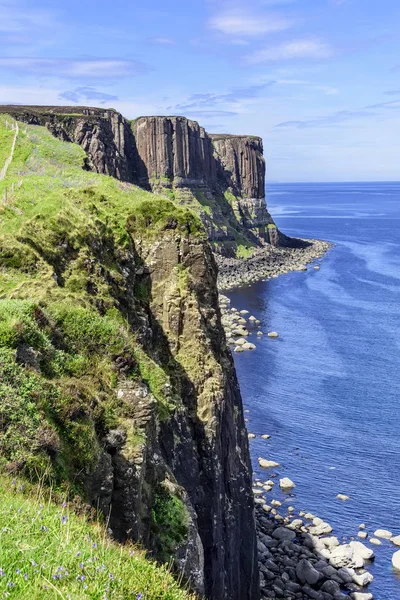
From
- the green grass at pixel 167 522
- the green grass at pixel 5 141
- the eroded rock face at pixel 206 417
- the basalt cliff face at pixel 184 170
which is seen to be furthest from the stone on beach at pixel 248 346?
the basalt cliff face at pixel 184 170

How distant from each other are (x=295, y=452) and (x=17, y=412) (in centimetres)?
4521

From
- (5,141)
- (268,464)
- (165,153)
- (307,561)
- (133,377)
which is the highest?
(165,153)

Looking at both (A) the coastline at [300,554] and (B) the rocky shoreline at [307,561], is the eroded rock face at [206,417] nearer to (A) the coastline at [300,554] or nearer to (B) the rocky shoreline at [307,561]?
(B) the rocky shoreline at [307,561]

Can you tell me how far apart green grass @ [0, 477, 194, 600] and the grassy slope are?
0.02 metres

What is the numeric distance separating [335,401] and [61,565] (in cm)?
5990

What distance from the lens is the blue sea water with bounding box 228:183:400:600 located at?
157 feet

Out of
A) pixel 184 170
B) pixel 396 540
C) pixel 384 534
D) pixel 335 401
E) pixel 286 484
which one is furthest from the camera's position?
pixel 184 170

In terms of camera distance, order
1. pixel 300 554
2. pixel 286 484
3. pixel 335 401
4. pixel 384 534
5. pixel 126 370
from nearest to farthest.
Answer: pixel 126 370 < pixel 300 554 < pixel 384 534 < pixel 286 484 < pixel 335 401

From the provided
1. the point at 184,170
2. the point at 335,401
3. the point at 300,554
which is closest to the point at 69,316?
the point at 300,554

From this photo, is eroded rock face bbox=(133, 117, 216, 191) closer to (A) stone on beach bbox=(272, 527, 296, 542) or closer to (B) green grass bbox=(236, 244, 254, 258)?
(B) green grass bbox=(236, 244, 254, 258)

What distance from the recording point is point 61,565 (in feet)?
26.5

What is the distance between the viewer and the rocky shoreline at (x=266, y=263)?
5591 inches

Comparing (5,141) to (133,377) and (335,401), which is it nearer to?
(133,377)

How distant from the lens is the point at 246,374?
75438 mm
